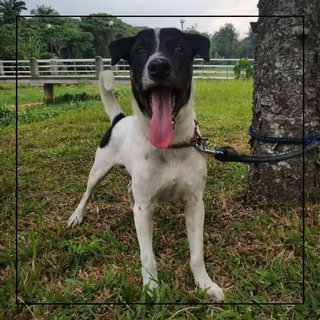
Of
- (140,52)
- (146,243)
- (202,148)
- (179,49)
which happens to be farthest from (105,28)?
(146,243)

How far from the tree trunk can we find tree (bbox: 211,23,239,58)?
682 millimetres

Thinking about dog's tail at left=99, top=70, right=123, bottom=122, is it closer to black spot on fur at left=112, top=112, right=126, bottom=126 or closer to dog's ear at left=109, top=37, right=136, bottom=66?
black spot on fur at left=112, top=112, right=126, bottom=126

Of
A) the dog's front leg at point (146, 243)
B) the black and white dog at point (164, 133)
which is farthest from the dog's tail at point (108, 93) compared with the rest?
the dog's front leg at point (146, 243)

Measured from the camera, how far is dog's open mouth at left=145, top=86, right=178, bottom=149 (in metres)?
2.20

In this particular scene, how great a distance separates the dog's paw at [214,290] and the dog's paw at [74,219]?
1241 millimetres

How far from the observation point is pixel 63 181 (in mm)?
4156

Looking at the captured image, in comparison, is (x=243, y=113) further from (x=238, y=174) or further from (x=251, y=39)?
(x=251, y=39)

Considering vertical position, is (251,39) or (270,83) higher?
(251,39)

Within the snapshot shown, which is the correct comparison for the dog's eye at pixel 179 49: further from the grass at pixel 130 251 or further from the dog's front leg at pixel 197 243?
the dog's front leg at pixel 197 243

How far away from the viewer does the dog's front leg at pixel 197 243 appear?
250cm

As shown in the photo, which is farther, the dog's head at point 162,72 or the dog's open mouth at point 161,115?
the dog's open mouth at point 161,115

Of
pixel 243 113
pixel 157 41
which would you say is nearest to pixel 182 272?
pixel 157 41

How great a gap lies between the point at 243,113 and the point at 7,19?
3.91 meters

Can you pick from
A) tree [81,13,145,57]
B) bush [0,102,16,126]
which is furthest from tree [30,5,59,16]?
bush [0,102,16,126]
